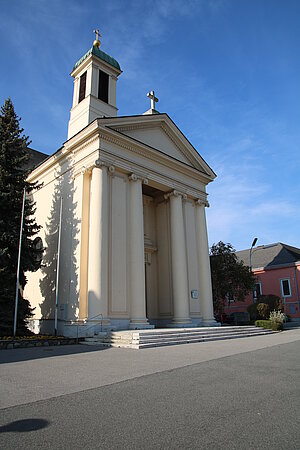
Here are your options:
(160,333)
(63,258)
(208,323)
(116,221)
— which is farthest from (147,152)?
(208,323)

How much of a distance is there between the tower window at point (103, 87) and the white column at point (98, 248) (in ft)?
26.0

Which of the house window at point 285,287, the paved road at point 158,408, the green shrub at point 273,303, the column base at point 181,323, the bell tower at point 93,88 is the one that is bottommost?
the paved road at point 158,408

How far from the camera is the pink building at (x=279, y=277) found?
36562 mm

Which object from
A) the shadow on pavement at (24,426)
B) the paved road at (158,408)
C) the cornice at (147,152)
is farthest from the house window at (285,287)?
the shadow on pavement at (24,426)

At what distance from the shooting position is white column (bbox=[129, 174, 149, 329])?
55.2ft

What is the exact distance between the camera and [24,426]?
12.1 feet

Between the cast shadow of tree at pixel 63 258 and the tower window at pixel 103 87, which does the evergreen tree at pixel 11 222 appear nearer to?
the cast shadow of tree at pixel 63 258

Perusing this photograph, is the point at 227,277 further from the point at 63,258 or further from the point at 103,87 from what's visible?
the point at 103,87

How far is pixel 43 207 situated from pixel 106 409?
18.9m

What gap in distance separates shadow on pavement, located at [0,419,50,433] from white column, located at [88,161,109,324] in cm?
1155

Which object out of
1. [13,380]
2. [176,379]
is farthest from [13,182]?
[176,379]

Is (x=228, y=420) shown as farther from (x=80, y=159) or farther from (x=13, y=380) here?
(x=80, y=159)

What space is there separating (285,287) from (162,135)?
24.3 m

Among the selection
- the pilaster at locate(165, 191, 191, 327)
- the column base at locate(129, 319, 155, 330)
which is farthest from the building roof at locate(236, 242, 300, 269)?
the column base at locate(129, 319, 155, 330)
